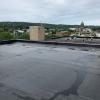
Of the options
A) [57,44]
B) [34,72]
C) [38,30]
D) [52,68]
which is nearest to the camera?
[34,72]

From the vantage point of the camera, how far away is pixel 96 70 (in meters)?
4.59

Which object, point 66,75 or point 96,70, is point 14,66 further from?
point 96,70

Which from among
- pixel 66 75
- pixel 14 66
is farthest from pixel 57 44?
pixel 66 75

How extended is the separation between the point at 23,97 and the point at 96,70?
95.7 inches

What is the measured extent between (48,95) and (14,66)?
2294 mm

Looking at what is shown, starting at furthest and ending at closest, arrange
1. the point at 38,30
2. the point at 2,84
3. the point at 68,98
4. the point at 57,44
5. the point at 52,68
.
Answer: the point at 38,30 < the point at 57,44 < the point at 52,68 < the point at 2,84 < the point at 68,98

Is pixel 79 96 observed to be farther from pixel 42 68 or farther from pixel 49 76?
pixel 42 68

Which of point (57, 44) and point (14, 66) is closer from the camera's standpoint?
point (14, 66)

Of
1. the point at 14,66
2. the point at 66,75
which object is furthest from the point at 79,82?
the point at 14,66

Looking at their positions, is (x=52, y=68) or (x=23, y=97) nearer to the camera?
(x=23, y=97)

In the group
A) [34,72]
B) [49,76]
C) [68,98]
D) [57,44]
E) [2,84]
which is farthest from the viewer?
[57,44]

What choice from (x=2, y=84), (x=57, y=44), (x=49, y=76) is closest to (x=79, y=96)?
(x=49, y=76)

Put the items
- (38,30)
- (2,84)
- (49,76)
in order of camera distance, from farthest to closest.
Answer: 1. (38,30)
2. (49,76)
3. (2,84)

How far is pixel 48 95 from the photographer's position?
2.92 m
